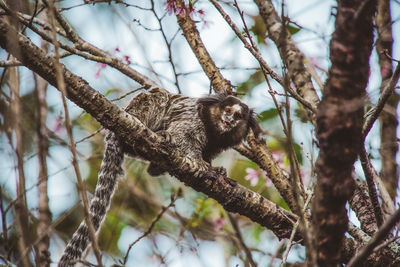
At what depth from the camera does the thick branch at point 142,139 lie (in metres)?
2.53

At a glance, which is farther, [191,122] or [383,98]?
[191,122]

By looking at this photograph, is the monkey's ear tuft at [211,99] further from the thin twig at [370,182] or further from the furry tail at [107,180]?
the thin twig at [370,182]

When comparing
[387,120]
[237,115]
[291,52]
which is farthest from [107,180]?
[387,120]

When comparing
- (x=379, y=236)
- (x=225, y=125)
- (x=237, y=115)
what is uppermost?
(x=237, y=115)

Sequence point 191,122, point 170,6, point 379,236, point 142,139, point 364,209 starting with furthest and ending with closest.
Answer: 1. point 191,122
2. point 170,6
3. point 364,209
4. point 142,139
5. point 379,236

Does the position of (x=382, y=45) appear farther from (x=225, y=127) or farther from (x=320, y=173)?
(x=320, y=173)

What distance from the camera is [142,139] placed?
313 cm

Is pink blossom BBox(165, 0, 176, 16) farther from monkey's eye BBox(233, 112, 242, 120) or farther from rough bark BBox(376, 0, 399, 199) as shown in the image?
rough bark BBox(376, 0, 399, 199)

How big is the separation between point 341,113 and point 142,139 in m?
1.59

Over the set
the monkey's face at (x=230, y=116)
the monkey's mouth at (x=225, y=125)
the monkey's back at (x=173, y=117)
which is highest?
the monkey's face at (x=230, y=116)

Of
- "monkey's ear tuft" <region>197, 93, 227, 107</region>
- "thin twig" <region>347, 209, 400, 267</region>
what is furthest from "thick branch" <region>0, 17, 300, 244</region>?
"monkey's ear tuft" <region>197, 93, 227, 107</region>

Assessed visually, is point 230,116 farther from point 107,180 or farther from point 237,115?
point 107,180

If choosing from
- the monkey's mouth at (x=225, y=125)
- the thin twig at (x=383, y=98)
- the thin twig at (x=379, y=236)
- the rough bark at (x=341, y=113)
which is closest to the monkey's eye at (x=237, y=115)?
the monkey's mouth at (x=225, y=125)

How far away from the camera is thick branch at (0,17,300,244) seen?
253 centimetres
